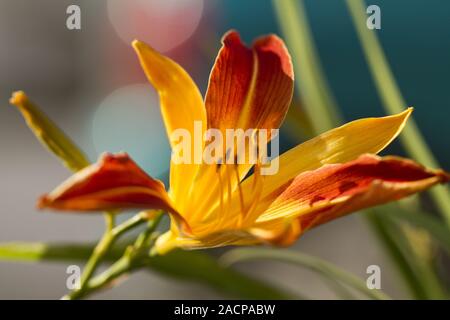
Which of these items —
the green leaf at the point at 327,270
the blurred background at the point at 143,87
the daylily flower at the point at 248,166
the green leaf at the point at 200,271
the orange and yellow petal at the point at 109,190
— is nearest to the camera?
the orange and yellow petal at the point at 109,190

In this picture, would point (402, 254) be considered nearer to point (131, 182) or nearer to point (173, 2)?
point (131, 182)

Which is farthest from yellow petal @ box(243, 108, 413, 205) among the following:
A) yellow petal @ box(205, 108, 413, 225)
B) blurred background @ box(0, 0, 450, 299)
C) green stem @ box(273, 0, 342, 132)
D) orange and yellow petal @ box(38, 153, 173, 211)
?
blurred background @ box(0, 0, 450, 299)

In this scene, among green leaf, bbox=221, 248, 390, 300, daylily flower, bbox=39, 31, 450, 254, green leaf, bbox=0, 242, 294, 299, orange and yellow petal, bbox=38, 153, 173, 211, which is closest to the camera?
orange and yellow petal, bbox=38, 153, 173, 211

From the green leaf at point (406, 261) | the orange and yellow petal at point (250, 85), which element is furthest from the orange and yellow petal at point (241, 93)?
the green leaf at point (406, 261)

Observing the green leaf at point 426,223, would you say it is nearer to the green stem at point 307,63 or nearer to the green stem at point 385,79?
the green stem at point 385,79

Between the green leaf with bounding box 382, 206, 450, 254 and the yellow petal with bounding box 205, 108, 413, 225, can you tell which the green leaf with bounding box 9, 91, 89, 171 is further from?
the green leaf with bounding box 382, 206, 450, 254

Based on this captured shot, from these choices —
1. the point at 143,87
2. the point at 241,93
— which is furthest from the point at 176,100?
the point at 143,87

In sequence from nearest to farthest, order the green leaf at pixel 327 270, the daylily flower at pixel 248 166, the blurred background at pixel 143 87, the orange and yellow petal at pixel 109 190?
the orange and yellow petal at pixel 109 190 → the daylily flower at pixel 248 166 → the green leaf at pixel 327 270 → the blurred background at pixel 143 87
